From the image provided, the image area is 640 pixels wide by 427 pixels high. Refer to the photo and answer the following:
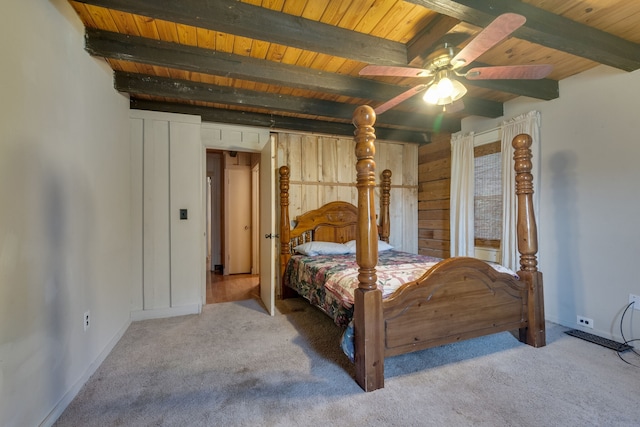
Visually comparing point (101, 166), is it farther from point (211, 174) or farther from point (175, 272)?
point (211, 174)

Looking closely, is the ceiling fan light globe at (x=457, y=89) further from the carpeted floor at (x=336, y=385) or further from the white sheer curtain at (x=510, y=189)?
the carpeted floor at (x=336, y=385)

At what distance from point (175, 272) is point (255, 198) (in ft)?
6.97

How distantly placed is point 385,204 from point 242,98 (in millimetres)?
2487

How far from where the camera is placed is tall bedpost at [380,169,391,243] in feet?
14.1

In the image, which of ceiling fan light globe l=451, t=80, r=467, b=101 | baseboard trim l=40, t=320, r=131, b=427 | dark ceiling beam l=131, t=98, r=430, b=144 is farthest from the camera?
dark ceiling beam l=131, t=98, r=430, b=144

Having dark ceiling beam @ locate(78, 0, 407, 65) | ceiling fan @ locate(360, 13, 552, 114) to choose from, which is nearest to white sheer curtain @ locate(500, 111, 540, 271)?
ceiling fan @ locate(360, 13, 552, 114)

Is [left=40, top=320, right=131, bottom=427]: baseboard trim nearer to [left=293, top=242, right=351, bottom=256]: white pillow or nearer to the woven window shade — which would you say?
[left=293, top=242, right=351, bottom=256]: white pillow

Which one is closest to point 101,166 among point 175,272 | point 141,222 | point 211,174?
point 141,222

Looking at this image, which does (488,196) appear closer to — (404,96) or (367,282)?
(404,96)

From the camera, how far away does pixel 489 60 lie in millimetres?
2424

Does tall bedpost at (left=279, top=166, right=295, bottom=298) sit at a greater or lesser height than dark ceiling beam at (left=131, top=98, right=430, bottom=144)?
lesser

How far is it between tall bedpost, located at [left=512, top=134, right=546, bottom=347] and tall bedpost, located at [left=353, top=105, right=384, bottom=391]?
142cm

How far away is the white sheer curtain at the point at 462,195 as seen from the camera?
365 cm

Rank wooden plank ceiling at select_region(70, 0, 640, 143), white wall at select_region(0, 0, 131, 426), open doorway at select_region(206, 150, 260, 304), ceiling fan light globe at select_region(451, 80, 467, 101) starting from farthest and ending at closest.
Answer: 1. open doorway at select_region(206, 150, 260, 304)
2. ceiling fan light globe at select_region(451, 80, 467, 101)
3. wooden plank ceiling at select_region(70, 0, 640, 143)
4. white wall at select_region(0, 0, 131, 426)
